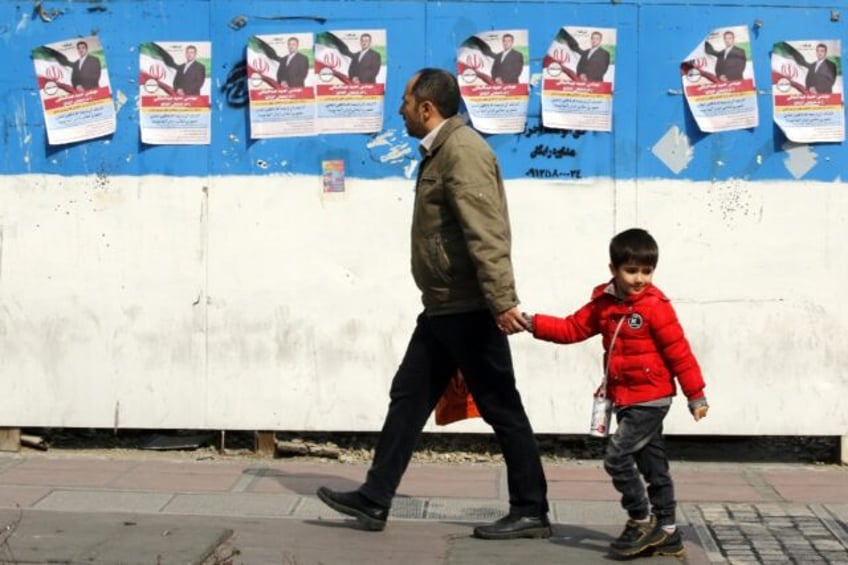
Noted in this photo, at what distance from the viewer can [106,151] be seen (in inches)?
284

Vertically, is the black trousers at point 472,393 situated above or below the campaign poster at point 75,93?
below

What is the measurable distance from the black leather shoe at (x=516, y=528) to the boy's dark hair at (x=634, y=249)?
1143 mm

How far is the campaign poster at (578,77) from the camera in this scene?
7012 millimetres

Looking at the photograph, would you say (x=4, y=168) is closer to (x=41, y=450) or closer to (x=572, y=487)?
(x=41, y=450)

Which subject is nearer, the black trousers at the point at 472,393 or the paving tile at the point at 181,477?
the black trousers at the point at 472,393

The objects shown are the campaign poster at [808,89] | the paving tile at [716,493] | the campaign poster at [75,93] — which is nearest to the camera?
the paving tile at [716,493]

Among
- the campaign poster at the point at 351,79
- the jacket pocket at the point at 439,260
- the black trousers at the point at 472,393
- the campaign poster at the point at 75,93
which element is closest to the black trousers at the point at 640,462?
the black trousers at the point at 472,393

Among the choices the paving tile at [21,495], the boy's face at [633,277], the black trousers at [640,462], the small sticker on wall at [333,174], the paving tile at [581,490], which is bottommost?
the paving tile at [581,490]

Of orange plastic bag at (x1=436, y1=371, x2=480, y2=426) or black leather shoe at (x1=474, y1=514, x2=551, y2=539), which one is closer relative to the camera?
black leather shoe at (x1=474, y1=514, x2=551, y2=539)

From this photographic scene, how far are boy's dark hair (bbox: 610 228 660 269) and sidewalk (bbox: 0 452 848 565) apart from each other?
45.9 inches

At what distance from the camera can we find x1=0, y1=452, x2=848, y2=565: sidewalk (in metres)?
5.54

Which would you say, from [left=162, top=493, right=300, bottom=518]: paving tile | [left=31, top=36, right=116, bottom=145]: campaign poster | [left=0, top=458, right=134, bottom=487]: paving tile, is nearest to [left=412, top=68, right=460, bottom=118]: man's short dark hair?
[left=162, top=493, right=300, bottom=518]: paving tile

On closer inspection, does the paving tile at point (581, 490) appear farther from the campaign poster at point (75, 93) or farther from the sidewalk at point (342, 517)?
the campaign poster at point (75, 93)

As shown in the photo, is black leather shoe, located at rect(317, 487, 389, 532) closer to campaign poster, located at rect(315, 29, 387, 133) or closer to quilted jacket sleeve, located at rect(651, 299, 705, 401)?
quilted jacket sleeve, located at rect(651, 299, 705, 401)
